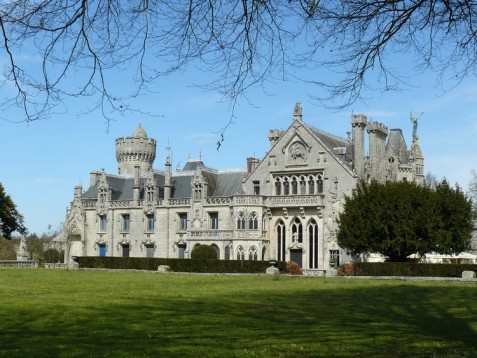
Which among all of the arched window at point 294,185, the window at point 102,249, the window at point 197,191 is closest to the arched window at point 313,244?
the arched window at point 294,185

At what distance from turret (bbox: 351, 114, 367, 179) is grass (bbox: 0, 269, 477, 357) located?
3200 centimetres

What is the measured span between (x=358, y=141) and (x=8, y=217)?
99.2ft

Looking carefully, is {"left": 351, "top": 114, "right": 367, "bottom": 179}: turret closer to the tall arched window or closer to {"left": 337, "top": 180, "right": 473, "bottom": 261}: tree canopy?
the tall arched window

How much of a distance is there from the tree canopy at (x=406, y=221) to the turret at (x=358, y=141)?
810 centimetres

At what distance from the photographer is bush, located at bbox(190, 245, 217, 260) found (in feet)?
172

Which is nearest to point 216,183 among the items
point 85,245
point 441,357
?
point 85,245

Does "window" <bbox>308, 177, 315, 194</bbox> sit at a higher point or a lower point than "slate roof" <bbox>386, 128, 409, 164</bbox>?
lower

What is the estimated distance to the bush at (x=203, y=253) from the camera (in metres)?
52.4

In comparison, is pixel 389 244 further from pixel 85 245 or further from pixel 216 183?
pixel 85 245

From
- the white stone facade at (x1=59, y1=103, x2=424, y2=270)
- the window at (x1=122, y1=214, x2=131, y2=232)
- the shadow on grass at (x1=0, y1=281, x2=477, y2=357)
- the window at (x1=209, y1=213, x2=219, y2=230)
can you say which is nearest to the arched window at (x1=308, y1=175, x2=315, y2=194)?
the white stone facade at (x1=59, y1=103, x2=424, y2=270)

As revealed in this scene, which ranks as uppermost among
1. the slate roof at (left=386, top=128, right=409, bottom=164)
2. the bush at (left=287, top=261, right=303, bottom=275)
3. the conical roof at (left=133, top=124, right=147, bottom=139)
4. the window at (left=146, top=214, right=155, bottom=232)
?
the conical roof at (left=133, top=124, right=147, bottom=139)

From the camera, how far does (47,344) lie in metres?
12.1

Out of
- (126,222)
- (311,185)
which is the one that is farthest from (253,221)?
(126,222)

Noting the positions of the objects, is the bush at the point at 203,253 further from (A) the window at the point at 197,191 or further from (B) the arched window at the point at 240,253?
(A) the window at the point at 197,191
